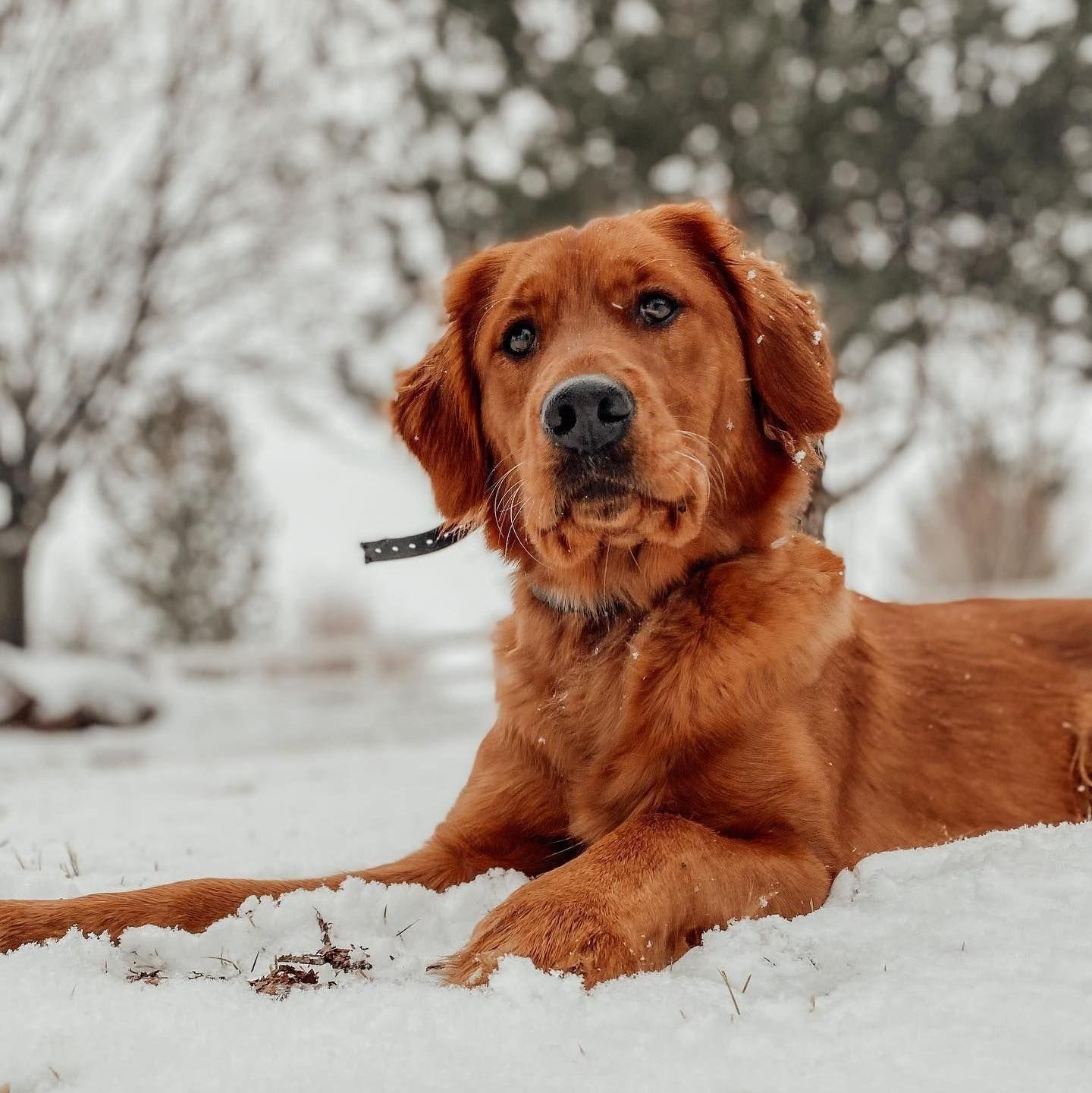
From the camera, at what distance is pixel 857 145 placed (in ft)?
38.4

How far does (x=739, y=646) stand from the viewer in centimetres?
257

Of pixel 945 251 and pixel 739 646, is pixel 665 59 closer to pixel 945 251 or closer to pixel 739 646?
pixel 945 251

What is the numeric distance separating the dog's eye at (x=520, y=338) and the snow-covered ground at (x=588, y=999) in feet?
4.69

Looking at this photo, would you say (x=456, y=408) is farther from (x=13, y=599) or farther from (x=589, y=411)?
(x=13, y=599)

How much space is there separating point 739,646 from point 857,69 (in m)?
10.8

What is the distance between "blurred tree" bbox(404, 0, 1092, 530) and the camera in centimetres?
1146

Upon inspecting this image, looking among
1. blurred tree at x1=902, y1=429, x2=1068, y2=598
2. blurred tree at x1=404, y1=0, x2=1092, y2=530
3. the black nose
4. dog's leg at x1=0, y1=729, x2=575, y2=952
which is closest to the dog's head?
the black nose

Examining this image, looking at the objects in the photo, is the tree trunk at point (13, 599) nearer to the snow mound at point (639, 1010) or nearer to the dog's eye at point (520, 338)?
the dog's eye at point (520, 338)

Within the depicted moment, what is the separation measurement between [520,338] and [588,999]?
1857 millimetres

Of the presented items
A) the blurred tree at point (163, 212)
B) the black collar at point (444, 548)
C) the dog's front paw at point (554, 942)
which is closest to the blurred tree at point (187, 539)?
the blurred tree at point (163, 212)

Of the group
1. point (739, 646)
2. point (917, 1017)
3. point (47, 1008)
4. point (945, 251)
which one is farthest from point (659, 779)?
point (945, 251)

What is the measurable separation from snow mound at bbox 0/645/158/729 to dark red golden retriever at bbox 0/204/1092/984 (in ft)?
32.4

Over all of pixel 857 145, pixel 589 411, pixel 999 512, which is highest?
pixel 857 145

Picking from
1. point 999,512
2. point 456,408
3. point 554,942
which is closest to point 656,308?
point 456,408
